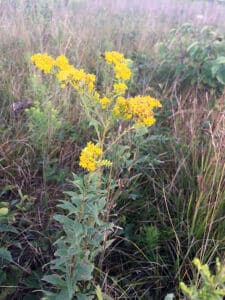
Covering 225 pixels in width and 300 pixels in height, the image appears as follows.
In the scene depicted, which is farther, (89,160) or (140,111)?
(140,111)

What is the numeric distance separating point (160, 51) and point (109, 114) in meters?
2.21

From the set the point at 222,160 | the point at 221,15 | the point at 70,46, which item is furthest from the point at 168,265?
the point at 221,15

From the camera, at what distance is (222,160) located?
1.69 m

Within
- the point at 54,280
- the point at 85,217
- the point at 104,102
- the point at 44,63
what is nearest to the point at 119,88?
the point at 104,102

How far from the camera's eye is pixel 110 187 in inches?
52.8

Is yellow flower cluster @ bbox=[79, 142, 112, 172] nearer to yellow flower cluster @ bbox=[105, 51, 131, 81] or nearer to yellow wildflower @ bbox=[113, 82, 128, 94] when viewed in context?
yellow wildflower @ bbox=[113, 82, 128, 94]

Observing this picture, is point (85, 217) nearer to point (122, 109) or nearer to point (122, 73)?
point (122, 109)

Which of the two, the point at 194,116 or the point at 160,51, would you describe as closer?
the point at 194,116

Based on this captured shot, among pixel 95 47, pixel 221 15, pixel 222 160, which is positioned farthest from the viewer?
pixel 221 15

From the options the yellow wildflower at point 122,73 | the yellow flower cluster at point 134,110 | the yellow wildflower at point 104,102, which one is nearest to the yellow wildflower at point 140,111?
the yellow flower cluster at point 134,110

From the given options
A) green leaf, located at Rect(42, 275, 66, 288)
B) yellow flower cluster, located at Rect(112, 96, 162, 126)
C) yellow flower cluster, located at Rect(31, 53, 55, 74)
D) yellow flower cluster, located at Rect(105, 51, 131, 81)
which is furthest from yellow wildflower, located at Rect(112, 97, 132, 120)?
green leaf, located at Rect(42, 275, 66, 288)

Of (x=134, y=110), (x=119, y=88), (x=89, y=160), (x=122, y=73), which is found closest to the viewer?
(x=89, y=160)

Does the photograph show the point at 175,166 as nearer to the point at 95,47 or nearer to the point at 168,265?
the point at 168,265

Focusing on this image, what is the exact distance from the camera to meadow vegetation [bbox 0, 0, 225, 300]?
120cm
